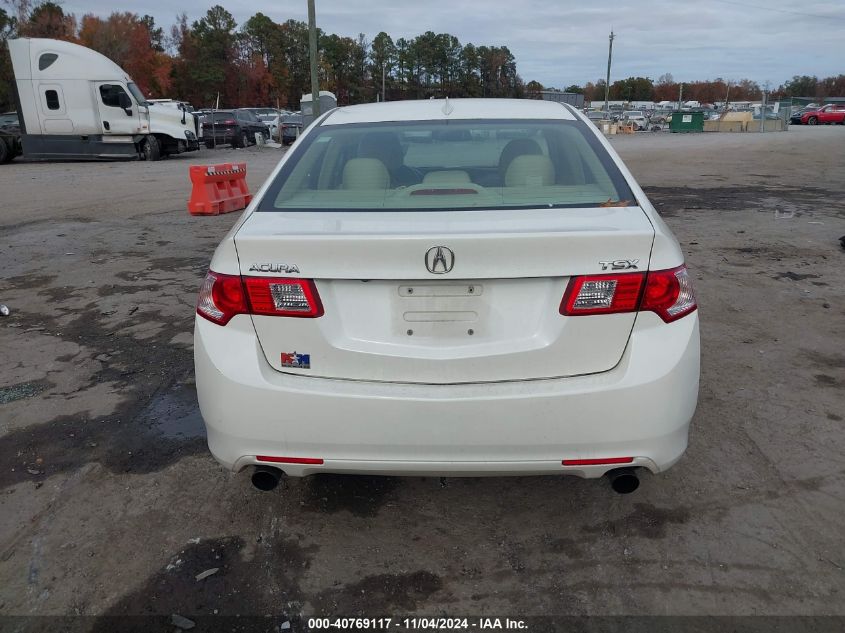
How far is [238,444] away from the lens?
2475 millimetres

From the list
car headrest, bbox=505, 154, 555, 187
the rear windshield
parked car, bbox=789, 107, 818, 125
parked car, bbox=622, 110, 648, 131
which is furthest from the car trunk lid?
parked car, bbox=789, 107, 818, 125

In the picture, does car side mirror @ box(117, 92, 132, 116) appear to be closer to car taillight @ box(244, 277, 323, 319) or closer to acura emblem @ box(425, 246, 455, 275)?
car taillight @ box(244, 277, 323, 319)

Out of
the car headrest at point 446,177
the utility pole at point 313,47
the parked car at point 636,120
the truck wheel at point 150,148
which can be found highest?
the utility pole at point 313,47

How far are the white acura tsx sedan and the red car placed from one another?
66.7 m

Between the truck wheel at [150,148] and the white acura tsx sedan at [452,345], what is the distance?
75.4 ft

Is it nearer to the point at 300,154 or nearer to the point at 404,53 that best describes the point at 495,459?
the point at 300,154

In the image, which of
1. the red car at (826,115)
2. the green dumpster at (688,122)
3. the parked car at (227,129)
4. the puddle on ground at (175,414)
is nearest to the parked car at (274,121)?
the parked car at (227,129)

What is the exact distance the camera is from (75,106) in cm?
2186

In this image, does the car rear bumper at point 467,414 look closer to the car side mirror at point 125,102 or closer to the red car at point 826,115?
the car side mirror at point 125,102

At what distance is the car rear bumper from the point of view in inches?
91.4

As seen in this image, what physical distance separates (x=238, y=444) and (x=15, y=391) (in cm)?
260

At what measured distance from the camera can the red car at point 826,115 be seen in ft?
188

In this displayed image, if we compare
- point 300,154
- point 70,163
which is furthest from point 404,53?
point 300,154

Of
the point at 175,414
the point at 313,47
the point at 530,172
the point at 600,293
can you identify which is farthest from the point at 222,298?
the point at 313,47
